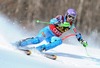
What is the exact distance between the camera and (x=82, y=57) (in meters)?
8.02

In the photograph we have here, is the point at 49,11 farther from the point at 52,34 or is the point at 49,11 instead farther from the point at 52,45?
the point at 52,45

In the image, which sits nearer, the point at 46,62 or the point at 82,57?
the point at 46,62

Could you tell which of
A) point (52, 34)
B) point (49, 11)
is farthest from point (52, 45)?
point (49, 11)

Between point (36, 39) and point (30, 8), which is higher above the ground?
point (30, 8)

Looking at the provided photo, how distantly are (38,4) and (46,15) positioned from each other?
461mm

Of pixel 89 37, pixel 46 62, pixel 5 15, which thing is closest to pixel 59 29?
pixel 46 62

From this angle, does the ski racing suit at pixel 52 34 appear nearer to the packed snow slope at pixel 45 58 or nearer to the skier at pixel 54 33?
the skier at pixel 54 33

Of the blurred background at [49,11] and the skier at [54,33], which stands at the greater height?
the blurred background at [49,11]

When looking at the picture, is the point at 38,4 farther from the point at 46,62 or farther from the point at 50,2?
the point at 46,62

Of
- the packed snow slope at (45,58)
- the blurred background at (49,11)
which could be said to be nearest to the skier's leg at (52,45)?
the packed snow slope at (45,58)

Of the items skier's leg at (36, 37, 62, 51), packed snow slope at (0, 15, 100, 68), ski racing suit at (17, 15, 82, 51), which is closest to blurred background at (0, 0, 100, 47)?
packed snow slope at (0, 15, 100, 68)

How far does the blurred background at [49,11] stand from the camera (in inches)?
442

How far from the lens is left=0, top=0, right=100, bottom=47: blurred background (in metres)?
11.2

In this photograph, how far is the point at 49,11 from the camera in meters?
11.8
